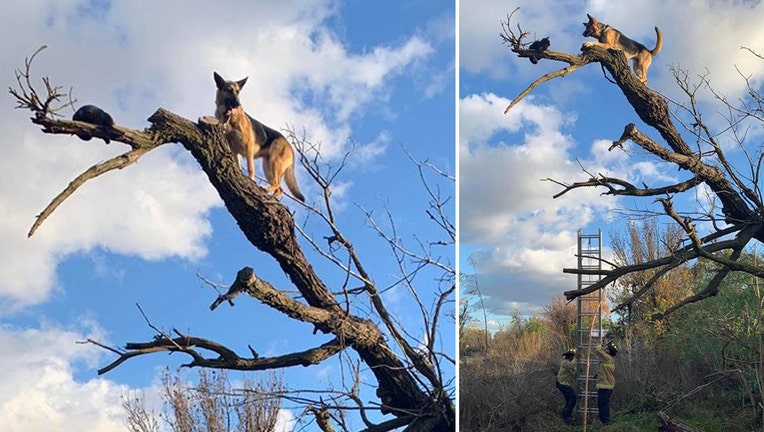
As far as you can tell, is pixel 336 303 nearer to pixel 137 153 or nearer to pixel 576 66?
pixel 137 153

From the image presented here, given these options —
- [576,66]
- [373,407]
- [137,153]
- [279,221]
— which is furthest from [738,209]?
[137,153]

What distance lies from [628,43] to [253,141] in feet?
13.8

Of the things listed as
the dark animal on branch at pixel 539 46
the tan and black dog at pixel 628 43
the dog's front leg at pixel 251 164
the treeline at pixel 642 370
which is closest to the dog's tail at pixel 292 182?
the dog's front leg at pixel 251 164

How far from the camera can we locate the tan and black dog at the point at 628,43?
629cm

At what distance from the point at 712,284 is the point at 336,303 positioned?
2.96 metres

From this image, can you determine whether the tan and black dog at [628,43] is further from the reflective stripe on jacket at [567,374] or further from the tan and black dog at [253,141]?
the tan and black dog at [253,141]

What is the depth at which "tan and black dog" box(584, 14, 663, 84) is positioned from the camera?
6.29 meters

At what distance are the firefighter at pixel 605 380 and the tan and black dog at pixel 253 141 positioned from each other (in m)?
5.21

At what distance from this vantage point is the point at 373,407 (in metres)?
3.28

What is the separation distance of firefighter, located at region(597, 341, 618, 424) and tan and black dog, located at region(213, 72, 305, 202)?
5211 millimetres

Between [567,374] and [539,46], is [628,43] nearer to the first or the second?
[539,46]

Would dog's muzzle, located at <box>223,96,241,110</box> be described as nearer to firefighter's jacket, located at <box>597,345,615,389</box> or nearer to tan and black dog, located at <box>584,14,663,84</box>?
tan and black dog, located at <box>584,14,663,84</box>

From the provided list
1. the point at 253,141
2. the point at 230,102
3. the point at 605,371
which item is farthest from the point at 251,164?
the point at 605,371

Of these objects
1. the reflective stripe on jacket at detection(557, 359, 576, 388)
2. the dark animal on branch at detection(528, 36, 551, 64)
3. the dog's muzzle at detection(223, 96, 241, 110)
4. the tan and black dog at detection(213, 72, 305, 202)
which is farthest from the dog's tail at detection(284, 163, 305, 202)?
the reflective stripe on jacket at detection(557, 359, 576, 388)
